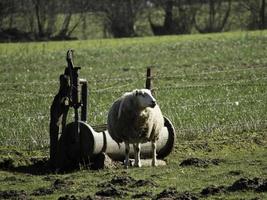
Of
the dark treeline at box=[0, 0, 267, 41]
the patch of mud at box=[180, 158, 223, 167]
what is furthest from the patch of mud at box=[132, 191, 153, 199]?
the dark treeline at box=[0, 0, 267, 41]

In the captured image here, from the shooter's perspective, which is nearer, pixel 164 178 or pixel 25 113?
pixel 164 178

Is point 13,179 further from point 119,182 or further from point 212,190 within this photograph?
point 212,190

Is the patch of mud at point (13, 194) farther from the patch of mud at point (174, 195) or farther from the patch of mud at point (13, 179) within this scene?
the patch of mud at point (174, 195)

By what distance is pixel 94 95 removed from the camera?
86.4 feet

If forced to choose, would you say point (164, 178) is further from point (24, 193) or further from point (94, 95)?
point (94, 95)

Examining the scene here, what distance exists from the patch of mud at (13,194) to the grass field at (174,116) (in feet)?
0.64

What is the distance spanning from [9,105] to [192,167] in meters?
9.99

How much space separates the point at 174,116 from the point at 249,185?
27.3 ft

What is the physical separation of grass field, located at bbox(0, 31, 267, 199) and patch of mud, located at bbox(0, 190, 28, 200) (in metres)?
0.20

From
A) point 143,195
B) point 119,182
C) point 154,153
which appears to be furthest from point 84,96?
point 143,195

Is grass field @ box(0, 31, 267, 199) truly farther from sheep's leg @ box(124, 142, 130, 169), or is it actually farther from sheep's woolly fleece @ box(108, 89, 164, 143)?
sheep's woolly fleece @ box(108, 89, 164, 143)

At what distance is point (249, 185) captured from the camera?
11.9m

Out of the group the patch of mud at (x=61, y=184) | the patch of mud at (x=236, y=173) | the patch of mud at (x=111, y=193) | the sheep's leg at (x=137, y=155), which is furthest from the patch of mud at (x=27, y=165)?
the patch of mud at (x=236, y=173)

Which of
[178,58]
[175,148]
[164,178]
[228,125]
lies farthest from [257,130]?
[178,58]
